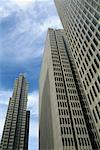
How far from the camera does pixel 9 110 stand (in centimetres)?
14988

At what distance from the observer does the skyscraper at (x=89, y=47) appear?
47906 mm

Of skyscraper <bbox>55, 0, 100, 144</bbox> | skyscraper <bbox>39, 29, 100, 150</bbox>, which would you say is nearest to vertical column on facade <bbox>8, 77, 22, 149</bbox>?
skyscraper <bbox>39, 29, 100, 150</bbox>

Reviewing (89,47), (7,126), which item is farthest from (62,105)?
(7,126)

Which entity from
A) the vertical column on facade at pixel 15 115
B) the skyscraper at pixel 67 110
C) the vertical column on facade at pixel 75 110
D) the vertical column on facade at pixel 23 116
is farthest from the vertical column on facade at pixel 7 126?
the vertical column on facade at pixel 75 110

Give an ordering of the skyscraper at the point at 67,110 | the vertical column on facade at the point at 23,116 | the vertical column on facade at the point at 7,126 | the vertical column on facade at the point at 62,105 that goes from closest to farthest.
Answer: the vertical column on facade at the point at 62,105, the skyscraper at the point at 67,110, the vertical column on facade at the point at 7,126, the vertical column on facade at the point at 23,116

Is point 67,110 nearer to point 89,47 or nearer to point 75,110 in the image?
point 75,110

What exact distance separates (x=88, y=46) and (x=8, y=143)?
94789 mm

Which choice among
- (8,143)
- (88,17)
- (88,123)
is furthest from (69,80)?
(8,143)

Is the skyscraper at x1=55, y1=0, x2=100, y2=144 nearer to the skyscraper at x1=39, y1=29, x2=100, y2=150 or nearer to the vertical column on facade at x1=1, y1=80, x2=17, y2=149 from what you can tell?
the skyscraper at x1=39, y1=29, x2=100, y2=150

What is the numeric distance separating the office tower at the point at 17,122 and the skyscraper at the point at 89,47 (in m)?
85.2

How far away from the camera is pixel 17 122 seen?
14300 centimetres

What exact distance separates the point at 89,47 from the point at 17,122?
105 meters

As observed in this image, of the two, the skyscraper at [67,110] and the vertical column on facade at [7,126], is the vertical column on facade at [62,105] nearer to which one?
the skyscraper at [67,110]

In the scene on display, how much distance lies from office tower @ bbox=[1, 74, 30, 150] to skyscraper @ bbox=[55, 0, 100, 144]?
85155mm
